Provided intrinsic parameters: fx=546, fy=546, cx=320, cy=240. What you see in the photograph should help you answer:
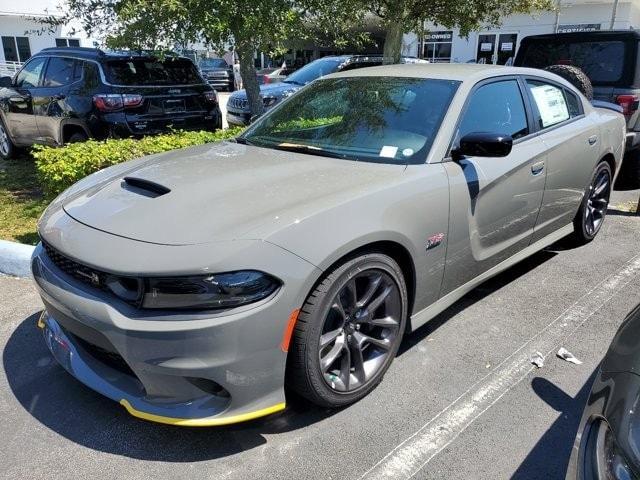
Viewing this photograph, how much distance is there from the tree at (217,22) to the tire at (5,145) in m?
2.64

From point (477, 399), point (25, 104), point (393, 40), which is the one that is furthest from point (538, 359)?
point (25, 104)

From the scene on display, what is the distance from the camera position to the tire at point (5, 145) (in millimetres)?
8398

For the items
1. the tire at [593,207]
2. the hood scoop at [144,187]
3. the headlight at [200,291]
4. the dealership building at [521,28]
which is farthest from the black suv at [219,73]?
the headlight at [200,291]

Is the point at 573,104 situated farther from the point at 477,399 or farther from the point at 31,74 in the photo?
the point at 31,74

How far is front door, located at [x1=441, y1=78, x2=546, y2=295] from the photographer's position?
3143 millimetres

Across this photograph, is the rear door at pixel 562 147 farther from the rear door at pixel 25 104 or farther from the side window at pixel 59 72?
the rear door at pixel 25 104

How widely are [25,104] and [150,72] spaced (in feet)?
6.90

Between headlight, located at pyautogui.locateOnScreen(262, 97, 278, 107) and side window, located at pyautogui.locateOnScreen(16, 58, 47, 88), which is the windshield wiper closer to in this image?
side window, located at pyautogui.locateOnScreen(16, 58, 47, 88)

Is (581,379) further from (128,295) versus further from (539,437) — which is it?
(128,295)

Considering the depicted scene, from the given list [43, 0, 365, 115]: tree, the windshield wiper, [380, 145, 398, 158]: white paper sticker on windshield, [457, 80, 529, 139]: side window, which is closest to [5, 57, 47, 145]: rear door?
[43, 0, 365, 115]: tree

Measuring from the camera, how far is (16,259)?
436cm

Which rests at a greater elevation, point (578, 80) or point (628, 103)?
point (578, 80)

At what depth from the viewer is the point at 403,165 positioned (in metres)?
3.00

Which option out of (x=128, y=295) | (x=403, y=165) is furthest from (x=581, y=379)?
(x=128, y=295)
